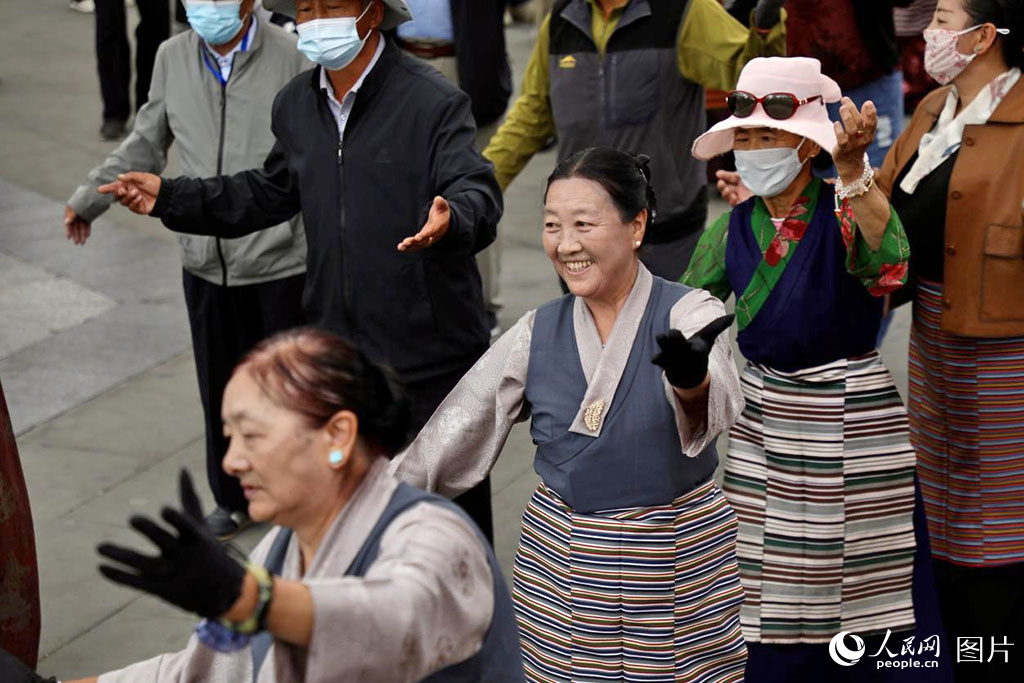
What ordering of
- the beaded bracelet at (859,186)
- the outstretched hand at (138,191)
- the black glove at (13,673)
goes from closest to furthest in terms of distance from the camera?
the black glove at (13,673)
the beaded bracelet at (859,186)
the outstretched hand at (138,191)

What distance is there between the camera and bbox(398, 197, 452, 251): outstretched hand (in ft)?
13.3

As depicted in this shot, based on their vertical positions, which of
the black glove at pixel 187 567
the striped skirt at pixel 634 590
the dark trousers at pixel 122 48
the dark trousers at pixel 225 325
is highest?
the black glove at pixel 187 567

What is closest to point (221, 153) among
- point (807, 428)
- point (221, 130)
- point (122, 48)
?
point (221, 130)

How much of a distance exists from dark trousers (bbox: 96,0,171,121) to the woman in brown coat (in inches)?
260

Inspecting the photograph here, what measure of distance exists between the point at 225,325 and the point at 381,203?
125 cm

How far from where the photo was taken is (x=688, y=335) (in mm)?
3527

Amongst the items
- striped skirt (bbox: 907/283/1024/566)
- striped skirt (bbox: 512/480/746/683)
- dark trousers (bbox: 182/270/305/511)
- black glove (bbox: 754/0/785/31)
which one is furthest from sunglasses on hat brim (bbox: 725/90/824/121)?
dark trousers (bbox: 182/270/305/511)

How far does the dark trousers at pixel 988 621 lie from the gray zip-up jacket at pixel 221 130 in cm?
232

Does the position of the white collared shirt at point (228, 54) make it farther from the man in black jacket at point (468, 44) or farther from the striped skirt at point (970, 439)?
the striped skirt at point (970, 439)

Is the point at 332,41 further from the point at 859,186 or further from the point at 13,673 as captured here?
the point at 13,673

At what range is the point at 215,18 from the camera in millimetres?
5328

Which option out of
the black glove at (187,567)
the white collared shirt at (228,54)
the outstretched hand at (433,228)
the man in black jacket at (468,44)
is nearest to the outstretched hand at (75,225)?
the white collared shirt at (228,54)

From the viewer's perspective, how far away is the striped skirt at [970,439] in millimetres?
4637

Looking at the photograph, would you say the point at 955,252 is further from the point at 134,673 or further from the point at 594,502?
the point at 134,673
